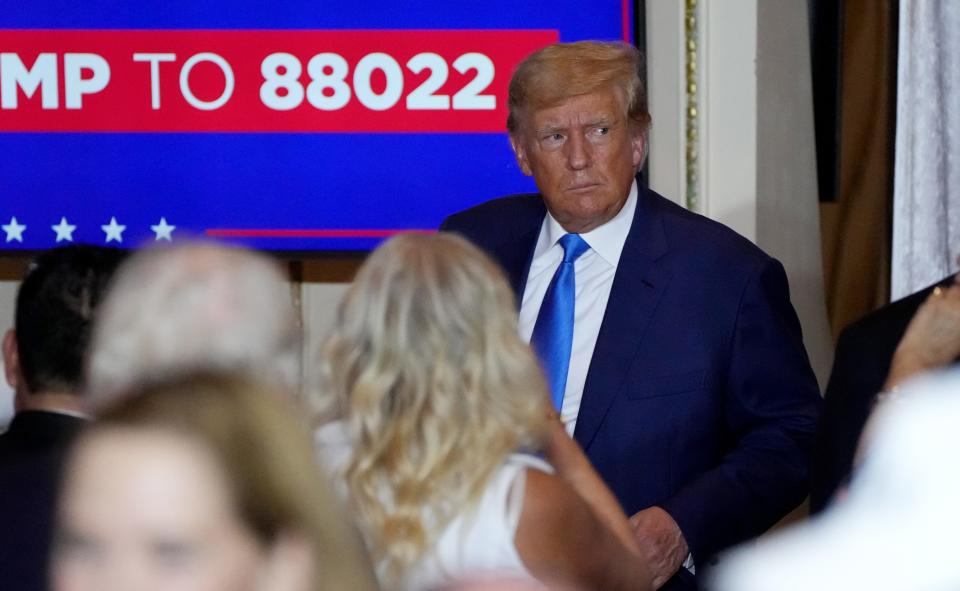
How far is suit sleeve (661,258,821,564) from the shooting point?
2459mm

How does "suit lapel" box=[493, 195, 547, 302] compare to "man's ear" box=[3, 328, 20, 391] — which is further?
"suit lapel" box=[493, 195, 547, 302]

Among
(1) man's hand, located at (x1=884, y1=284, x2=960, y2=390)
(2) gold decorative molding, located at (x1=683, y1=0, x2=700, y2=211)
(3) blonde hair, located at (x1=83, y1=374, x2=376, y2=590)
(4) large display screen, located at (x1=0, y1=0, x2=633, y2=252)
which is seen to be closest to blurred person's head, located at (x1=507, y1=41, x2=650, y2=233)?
(1) man's hand, located at (x1=884, y1=284, x2=960, y2=390)

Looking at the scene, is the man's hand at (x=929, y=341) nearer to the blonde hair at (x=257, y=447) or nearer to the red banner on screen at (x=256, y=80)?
the blonde hair at (x=257, y=447)

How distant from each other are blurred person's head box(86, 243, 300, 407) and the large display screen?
187cm

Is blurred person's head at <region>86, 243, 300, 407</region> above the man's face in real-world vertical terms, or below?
below

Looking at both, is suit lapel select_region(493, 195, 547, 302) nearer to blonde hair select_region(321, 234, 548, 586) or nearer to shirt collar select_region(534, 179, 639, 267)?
shirt collar select_region(534, 179, 639, 267)

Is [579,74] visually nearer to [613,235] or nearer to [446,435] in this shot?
[613,235]

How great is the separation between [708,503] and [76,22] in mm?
2297

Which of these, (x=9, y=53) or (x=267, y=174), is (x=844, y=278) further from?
(x=9, y=53)

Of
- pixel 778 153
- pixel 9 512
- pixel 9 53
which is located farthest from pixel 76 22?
pixel 9 512

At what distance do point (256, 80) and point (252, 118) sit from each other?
0.33 feet

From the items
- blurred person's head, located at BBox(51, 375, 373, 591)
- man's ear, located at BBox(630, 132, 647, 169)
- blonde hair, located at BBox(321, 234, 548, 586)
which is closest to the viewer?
blurred person's head, located at BBox(51, 375, 373, 591)

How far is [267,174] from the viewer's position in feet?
12.7

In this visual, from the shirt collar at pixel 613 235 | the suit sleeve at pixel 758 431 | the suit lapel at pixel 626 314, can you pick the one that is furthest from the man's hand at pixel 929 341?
the shirt collar at pixel 613 235
